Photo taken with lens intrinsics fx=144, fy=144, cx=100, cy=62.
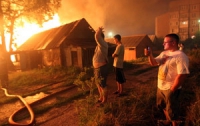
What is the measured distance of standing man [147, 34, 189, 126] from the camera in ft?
8.92

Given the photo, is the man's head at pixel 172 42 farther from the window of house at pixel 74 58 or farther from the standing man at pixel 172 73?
the window of house at pixel 74 58

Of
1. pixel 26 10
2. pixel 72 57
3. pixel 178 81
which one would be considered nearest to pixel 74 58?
pixel 72 57

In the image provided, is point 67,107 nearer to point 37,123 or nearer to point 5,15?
point 37,123

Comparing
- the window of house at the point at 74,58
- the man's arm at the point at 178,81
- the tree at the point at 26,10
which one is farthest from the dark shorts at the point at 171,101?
the tree at the point at 26,10

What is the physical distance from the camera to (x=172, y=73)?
289 cm

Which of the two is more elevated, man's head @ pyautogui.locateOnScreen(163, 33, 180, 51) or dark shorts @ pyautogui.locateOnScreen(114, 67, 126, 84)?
man's head @ pyautogui.locateOnScreen(163, 33, 180, 51)

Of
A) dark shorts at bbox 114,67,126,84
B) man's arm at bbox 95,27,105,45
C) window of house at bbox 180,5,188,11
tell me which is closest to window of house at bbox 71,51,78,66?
dark shorts at bbox 114,67,126,84

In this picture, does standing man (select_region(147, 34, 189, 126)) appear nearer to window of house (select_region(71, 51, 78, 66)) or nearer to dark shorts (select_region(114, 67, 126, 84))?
dark shorts (select_region(114, 67, 126, 84))

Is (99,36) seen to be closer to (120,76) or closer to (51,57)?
(120,76)

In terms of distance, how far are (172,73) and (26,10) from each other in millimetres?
18437

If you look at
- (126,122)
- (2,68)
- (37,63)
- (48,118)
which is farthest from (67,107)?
(37,63)

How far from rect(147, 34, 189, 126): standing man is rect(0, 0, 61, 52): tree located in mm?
17082

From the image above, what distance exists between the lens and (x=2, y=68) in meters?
8.41

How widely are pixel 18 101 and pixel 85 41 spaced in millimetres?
9268
